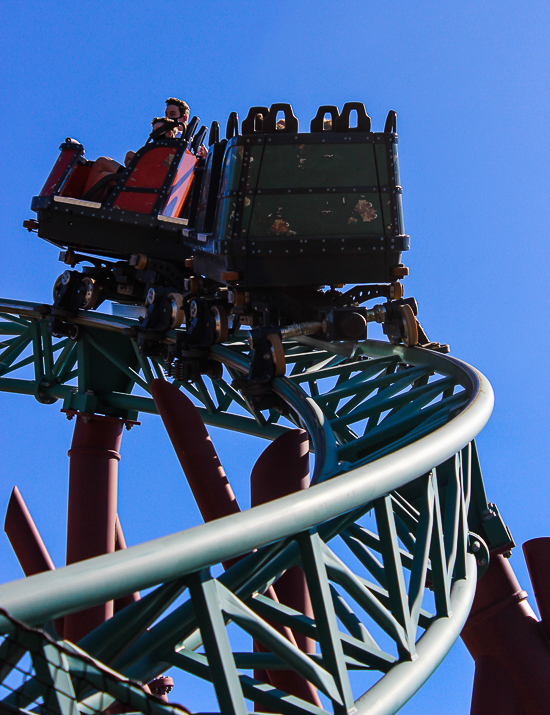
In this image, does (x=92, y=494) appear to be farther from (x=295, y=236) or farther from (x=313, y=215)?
(x=313, y=215)

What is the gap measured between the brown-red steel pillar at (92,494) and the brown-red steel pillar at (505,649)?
367 cm

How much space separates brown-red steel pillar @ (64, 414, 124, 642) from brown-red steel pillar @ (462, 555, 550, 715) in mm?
3672

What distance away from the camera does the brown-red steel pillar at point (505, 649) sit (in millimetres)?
5617

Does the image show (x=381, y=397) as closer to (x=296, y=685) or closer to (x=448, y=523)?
(x=448, y=523)

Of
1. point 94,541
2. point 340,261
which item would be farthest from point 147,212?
point 94,541

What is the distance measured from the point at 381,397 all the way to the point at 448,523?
1863 millimetres

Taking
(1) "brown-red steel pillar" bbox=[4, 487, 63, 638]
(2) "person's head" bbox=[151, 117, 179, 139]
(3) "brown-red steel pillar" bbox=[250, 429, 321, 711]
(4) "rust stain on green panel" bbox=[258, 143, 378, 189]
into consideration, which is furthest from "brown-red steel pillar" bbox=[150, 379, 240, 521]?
(2) "person's head" bbox=[151, 117, 179, 139]

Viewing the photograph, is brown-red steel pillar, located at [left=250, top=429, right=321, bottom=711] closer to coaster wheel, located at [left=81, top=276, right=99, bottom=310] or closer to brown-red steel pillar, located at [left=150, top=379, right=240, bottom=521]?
brown-red steel pillar, located at [left=150, top=379, right=240, bottom=521]

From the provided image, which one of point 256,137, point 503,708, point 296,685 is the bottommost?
point 503,708

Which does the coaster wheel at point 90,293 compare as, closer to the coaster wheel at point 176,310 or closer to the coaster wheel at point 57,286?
the coaster wheel at point 57,286

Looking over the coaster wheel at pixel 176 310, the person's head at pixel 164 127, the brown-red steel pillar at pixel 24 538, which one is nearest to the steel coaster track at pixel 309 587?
the coaster wheel at pixel 176 310

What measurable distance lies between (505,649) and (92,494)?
4.78 metres

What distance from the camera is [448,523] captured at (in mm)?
4492

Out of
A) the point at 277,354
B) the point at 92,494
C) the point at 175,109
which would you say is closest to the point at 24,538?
the point at 92,494
